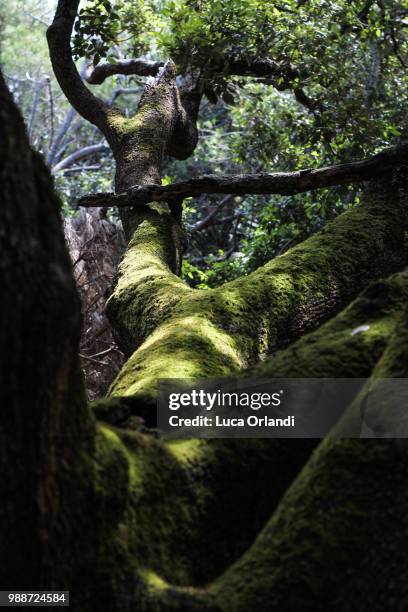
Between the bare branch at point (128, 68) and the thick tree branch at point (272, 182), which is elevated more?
the bare branch at point (128, 68)

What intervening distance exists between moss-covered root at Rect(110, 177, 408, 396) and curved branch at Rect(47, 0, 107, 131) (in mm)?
2478

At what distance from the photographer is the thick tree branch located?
4.79m

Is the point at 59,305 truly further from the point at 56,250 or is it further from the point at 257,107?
the point at 257,107

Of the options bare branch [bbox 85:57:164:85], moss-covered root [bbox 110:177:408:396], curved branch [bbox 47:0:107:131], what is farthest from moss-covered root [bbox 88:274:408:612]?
bare branch [bbox 85:57:164:85]

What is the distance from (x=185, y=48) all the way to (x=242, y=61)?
69cm

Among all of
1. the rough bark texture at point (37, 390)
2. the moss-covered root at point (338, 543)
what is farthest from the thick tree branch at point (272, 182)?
the rough bark texture at point (37, 390)

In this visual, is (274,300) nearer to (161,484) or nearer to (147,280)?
(147,280)

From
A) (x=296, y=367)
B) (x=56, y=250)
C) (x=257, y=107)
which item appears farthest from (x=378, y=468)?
(x=257, y=107)

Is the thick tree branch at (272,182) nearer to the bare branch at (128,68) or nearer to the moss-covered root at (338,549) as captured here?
the bare branch at (128,68)

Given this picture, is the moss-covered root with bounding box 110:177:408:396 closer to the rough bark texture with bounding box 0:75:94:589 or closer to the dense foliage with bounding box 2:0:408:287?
the rough bark texture with bounding box 0:75:94:589

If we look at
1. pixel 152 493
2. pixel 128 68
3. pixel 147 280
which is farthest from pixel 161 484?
pixel 128 68

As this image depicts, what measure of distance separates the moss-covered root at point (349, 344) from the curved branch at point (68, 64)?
14.7ft

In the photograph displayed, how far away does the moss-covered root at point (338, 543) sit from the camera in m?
1.83

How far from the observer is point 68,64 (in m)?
6.59
